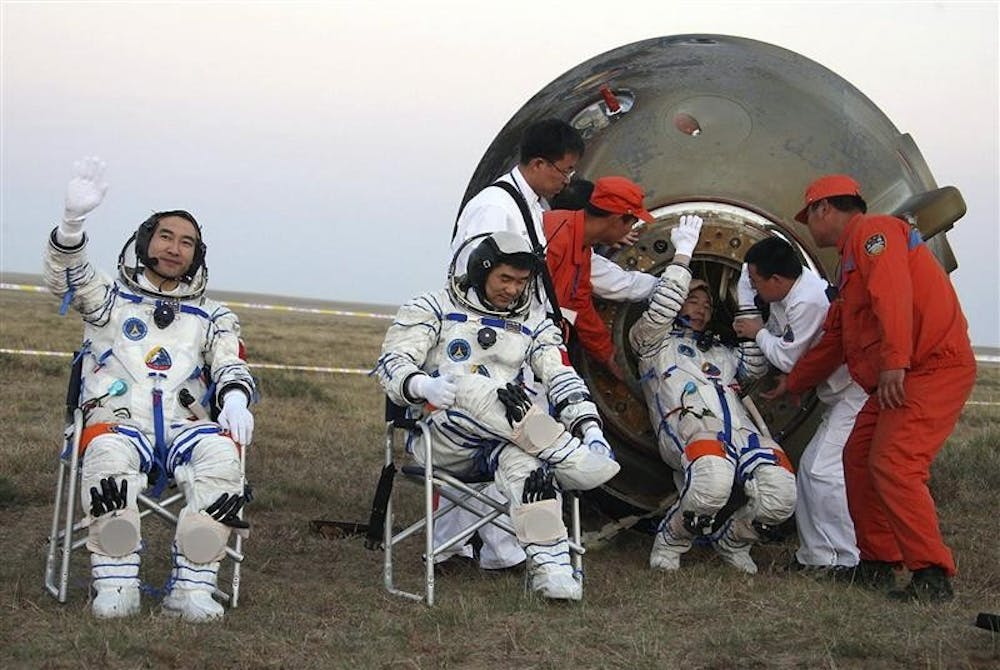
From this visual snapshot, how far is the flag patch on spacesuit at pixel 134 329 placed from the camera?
5.40 meters

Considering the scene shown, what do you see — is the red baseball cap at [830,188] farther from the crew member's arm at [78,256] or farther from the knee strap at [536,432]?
the crew member's arm at [78,256]

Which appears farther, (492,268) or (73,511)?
(492,268)

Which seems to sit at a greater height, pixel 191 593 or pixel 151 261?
pixel 151 261

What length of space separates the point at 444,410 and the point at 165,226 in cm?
143

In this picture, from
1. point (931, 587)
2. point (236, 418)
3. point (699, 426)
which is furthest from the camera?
point (699, 426)

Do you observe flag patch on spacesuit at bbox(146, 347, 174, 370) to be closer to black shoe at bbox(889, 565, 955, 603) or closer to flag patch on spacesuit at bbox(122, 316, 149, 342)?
flag patch on spacesuit at bbox(122, 316, 149, 342)

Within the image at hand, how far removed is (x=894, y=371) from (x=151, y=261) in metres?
3.26

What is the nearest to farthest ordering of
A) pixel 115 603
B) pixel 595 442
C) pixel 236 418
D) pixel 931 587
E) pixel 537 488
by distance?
1. pixel 115 603
2. pixel 236 418
3. pixel 537 488
4. pixel 595 442
5. pixel 931 587

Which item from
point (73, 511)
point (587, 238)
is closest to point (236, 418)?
point (73, 511)

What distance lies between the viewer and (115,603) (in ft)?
16.0

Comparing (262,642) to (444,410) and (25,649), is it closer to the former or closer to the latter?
(25,649)

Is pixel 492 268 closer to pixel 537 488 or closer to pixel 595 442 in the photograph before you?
pixel 595 442

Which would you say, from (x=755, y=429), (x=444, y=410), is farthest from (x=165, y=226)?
(x=755, y=429)

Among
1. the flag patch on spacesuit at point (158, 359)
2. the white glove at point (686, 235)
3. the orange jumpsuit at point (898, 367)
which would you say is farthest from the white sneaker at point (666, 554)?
the flag patch on spacesuit at point (158, 359)
